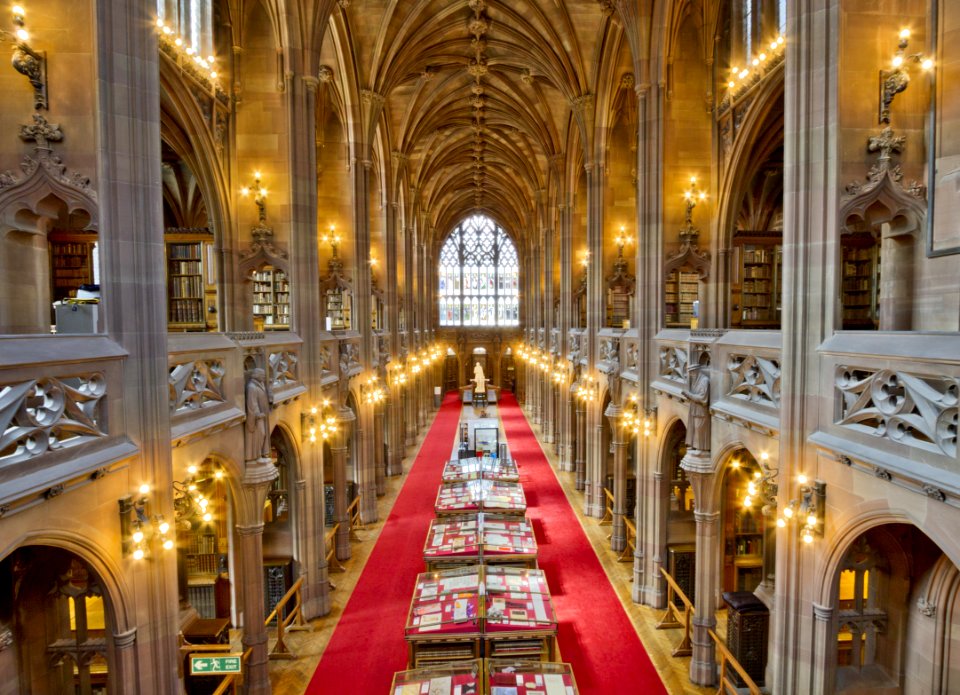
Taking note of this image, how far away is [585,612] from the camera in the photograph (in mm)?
11695

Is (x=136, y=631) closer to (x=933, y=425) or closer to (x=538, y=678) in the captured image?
(x=538, y=678)

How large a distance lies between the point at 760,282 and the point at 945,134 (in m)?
8.56

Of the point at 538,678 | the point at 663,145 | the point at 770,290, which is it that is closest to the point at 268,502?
the point at 538,678

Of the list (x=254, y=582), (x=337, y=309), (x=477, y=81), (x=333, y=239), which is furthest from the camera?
(x=477, y=81)

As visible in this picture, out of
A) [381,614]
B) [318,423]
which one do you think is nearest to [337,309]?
[318,423]

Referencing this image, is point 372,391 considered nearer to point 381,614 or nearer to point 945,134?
point 381,614

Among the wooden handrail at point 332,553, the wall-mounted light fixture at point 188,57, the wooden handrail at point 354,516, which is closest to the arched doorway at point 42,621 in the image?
the wooden handrail at point 332,553

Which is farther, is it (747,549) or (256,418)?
(747,549)

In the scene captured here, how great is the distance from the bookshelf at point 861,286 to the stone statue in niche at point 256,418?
12.2 meters

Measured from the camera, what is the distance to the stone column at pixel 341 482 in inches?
544

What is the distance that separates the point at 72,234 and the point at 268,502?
23.4 feet

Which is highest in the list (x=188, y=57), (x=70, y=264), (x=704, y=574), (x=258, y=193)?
(x=188, y=57)

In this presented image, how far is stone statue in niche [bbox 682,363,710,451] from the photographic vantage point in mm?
9166

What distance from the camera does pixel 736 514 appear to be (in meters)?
11.8
